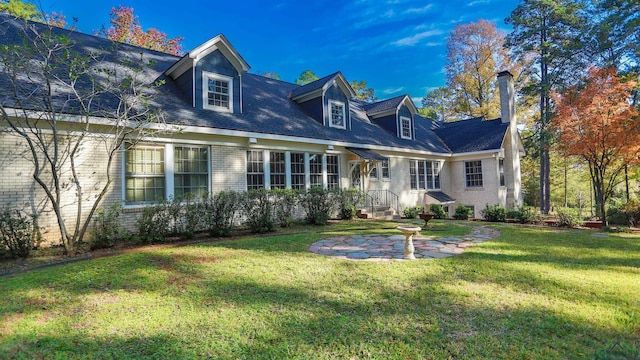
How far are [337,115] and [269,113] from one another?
146 inches

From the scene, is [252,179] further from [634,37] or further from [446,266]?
[634,37]

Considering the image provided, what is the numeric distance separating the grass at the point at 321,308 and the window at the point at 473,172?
41.7 feet

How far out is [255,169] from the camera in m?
11.5

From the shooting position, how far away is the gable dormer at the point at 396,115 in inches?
705

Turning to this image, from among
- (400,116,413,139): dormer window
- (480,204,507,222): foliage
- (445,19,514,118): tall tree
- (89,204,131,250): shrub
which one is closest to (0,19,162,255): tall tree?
(89,204,131,250): shrub

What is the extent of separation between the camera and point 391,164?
16.5 m

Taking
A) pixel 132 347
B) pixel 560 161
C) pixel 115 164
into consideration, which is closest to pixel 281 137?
pixel 115 164

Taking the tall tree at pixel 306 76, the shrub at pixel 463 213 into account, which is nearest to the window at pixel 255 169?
the shrub at pixel 463 213

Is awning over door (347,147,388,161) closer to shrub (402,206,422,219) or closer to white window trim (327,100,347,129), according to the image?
white window trim (327,100,347,129)

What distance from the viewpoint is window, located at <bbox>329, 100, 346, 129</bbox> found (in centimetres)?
1496

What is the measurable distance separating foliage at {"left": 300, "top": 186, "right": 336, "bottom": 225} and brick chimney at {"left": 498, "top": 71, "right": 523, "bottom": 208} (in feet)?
41.1

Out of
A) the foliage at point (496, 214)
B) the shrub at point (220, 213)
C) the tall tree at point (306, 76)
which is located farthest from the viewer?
the tall tree at point (306, 76)

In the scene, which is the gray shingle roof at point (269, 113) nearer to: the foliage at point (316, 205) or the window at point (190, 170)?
the window at point (190, 170)

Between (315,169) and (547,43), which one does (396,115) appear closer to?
(315,169)
